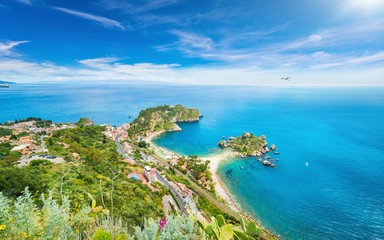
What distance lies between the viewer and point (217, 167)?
121 feet

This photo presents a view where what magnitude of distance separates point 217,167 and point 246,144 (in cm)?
1313

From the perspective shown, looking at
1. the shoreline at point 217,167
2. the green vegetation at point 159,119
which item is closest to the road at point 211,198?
the shoreline at point 217,167

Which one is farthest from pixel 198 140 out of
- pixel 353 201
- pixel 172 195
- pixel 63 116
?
pixel 63 116

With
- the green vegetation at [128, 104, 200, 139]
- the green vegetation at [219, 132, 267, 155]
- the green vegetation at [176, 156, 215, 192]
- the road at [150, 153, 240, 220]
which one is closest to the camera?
the road at [150, 153, 240, 220]

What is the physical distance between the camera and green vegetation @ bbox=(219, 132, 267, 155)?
44.0 m

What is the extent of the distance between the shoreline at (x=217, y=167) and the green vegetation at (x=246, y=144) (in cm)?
264

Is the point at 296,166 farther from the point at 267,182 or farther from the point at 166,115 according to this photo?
the point at 166,115

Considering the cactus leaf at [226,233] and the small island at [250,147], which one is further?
the small island at [250,147]

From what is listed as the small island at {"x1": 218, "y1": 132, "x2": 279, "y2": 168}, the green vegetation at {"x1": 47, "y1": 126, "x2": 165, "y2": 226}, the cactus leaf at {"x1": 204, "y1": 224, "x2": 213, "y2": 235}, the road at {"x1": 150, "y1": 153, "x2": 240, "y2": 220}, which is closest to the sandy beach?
the road at {"x1": 150, "y1": 153, "x2": 240, "y2": 220}

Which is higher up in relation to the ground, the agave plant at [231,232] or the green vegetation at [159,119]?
the agave plant at [231,232]

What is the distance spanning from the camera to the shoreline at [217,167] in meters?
26.3

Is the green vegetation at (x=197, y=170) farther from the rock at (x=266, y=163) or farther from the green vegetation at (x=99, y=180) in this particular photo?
the rock at (x=266, y=163)

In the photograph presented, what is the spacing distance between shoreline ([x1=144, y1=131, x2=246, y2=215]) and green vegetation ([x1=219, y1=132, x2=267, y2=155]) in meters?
2.64

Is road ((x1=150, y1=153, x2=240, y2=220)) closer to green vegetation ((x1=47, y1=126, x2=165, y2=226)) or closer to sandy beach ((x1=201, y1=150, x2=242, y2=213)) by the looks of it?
sandy beach ((x1=201, y1=150, x2=242, y2=213))
